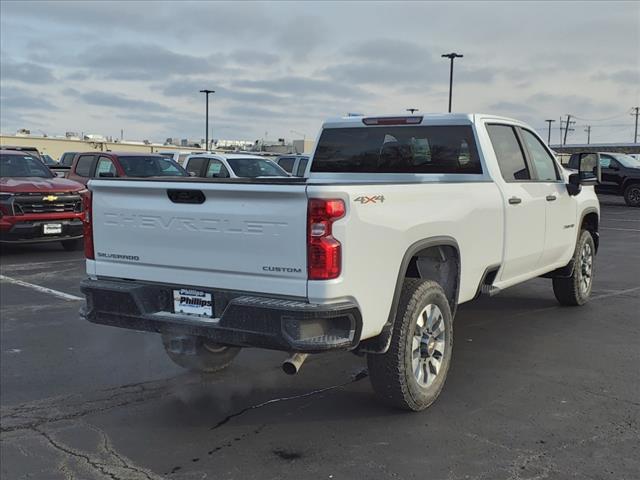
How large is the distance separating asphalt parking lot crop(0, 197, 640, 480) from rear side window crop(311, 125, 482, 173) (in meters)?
1.67

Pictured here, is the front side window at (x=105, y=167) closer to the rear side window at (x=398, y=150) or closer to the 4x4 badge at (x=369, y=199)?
the rear side window at (x=398, y=150)

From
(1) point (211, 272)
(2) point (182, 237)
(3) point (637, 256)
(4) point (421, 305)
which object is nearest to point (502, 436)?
(4) point (421, 305)

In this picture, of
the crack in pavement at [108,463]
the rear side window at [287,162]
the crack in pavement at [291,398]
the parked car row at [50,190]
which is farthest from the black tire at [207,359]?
the rear side window at [287,162]

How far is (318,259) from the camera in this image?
3.47 meters

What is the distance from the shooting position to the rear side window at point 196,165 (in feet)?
53.6

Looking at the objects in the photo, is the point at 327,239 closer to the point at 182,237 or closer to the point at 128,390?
the point at 182,237

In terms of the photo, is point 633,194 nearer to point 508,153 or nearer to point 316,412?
point 508,153

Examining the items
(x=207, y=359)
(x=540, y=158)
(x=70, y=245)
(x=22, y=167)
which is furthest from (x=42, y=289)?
(x=540, y=158)

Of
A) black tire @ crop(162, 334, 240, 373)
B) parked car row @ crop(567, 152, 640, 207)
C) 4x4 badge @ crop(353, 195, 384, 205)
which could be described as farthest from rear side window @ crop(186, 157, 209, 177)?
parked car row @ crop(567, 152, 640, 207)

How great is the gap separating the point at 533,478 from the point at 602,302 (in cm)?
482

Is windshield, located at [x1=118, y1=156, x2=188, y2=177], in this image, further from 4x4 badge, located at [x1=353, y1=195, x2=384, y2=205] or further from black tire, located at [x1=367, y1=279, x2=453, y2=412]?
4x4 badge, located at [x1=353, y1=195, x2=384, y2=205]

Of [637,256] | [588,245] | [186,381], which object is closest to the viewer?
[186,381]

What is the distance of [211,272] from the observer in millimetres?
3834

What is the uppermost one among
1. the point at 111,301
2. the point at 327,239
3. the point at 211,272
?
the point at 327,239
